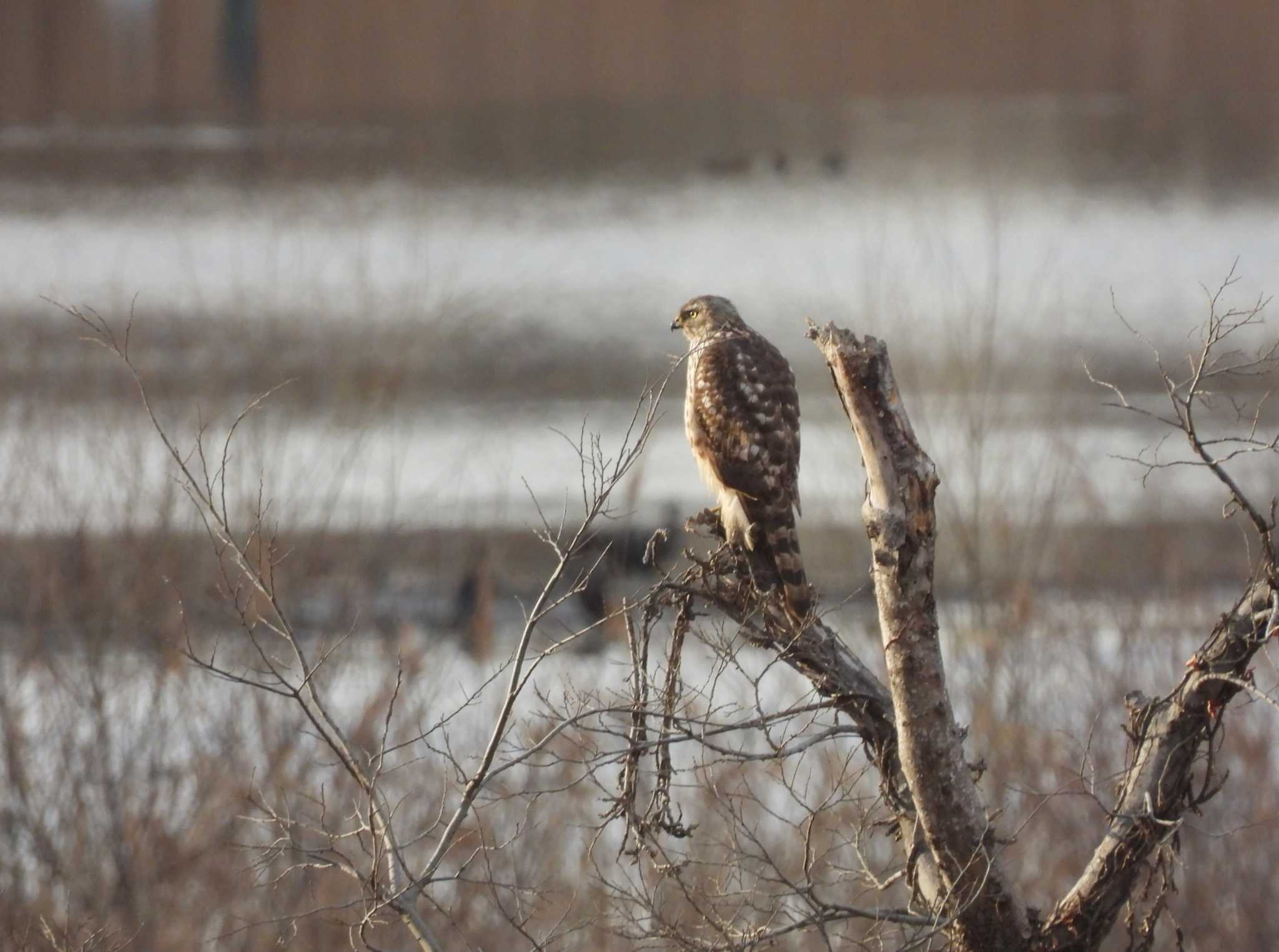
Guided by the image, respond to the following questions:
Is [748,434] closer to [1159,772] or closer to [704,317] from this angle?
[704,317]

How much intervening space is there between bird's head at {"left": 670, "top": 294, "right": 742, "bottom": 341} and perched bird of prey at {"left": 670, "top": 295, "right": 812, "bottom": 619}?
83mm

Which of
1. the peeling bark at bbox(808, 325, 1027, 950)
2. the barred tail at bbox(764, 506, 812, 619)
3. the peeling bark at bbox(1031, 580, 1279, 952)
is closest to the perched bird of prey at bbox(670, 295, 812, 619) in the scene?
the barred tail at bbox(764, 506, 812, 619)

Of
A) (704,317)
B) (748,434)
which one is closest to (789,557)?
(748,434)

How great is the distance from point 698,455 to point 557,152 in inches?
966

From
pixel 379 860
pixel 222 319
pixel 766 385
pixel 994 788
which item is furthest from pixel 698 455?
pixel 222 319

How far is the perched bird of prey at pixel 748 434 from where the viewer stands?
5543 millimetres

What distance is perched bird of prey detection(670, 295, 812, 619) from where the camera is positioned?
18.2ft

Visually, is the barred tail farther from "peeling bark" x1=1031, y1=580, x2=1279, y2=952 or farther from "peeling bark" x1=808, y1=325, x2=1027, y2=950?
"peeling bark" x1=1031, y1=580, x2=1279, y2=952

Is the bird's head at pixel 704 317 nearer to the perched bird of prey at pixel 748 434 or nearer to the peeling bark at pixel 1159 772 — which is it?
the perched bird of prey at pixel 748 434

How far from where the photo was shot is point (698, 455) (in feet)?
19.9

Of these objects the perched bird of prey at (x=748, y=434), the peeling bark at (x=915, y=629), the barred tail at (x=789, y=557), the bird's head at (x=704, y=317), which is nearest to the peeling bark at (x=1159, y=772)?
the peeling bark at (x=915, y=629)

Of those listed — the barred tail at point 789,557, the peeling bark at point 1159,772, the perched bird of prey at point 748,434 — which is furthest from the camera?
the perched bird of prey at point 748,434

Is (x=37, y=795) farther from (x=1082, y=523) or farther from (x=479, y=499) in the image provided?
(x=1082, y=523)

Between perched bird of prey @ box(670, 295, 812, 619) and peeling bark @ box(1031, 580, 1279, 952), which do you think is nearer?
peeling bark @ box(1031, 580, 1279, 952)
